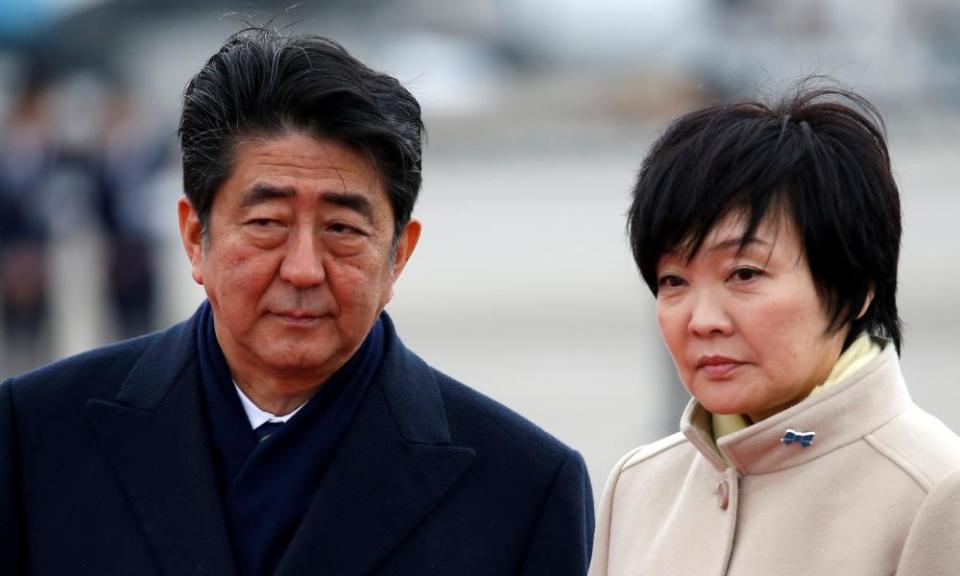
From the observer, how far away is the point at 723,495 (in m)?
3.25

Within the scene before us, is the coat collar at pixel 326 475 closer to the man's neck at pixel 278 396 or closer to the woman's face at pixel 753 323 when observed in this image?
the man's neck at pixel 278 396

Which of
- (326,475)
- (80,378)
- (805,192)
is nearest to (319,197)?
(326,475)

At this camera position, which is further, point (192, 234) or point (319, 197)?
point (192, 234)

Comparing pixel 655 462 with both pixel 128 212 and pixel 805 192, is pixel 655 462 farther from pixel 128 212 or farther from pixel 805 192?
pixel 128 212

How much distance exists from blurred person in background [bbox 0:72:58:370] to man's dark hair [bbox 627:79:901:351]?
33.6ft

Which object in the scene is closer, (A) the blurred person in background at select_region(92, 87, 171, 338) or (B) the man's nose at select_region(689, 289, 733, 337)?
(B) the man's nose at select_region(689, 289, 733, 337)

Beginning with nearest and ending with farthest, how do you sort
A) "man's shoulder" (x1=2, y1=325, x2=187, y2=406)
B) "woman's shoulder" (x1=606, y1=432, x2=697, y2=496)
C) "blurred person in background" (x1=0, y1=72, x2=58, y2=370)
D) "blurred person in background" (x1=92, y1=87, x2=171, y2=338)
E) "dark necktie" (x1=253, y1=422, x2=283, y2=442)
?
"woman's shoulder" (x1=606, y1=432, x2=697, y2=496) < "dark necktie" (x1=253, y1=422, x2=283, y2=442) < "man's shoulder" (x1=2, y1=325, x2=187, y2=406) < "blurred person in background" (x1=92, y1=87, x2=171, y2=338) < "blurred person in background" (x1=0, y1=72, x2=58, y2=370)

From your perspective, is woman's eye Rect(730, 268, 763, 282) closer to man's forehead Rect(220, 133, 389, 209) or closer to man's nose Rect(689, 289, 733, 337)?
man's nose Rect(689, 289, 733, 337)

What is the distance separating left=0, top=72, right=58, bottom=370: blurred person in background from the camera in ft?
42.9

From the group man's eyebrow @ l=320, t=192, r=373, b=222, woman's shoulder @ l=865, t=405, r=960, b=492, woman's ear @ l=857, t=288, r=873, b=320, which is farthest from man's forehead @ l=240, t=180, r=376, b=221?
woman's shoulder @ l=865, t=405, r=960, b=492

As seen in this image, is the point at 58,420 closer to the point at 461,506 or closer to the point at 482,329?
the point at 461,506

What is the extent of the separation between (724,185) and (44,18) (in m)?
21.8

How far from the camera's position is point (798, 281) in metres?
3.13

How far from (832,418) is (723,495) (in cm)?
25
